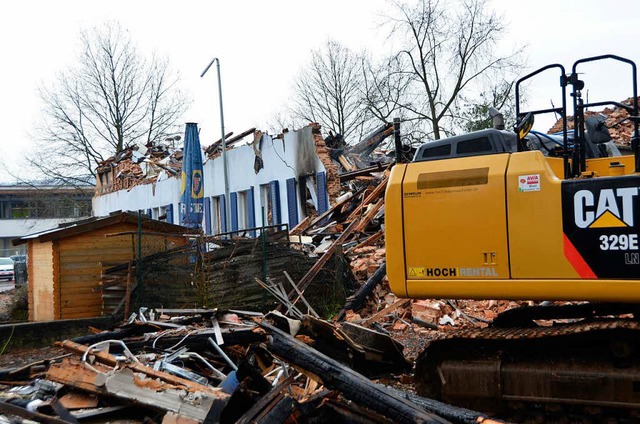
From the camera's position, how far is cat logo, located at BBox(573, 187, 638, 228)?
6.12 m

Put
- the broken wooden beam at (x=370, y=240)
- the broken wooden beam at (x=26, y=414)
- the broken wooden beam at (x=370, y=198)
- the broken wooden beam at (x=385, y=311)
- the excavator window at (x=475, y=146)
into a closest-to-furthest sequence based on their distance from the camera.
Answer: the broken wooden beam at (x=26, y=414), the excavator window at (x=475, y=146), the broken wooden beam at (x=385, y=311), the broken wooden beam at (x=370, y=240), the broken wooden beam at (x=370, y=198)

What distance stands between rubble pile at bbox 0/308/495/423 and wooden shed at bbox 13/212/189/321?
239 inches

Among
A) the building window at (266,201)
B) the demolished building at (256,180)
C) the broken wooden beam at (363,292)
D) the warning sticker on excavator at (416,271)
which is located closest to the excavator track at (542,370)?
the warning sticker on excavator at (416,271)

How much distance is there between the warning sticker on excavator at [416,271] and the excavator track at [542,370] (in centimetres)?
70

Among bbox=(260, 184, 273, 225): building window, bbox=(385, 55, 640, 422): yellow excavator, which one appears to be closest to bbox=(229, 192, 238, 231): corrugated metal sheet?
bbox=(260, 184, 273, 225): building window

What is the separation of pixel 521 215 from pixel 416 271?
1.14 metres

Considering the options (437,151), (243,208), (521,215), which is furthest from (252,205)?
(521,215)

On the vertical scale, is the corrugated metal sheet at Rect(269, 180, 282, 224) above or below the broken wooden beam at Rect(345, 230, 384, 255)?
above

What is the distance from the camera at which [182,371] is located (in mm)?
8391

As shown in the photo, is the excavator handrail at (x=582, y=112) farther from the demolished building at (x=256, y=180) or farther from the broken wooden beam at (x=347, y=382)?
the demolished building at (x=256, y=180)

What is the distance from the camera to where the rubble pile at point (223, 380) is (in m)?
6.61

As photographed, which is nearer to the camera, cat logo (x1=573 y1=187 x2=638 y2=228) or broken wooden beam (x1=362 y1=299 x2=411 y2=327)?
cat logo (x1=573 y1=187 x2=638 y2=228)

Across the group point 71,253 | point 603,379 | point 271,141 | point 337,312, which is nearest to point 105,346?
point 603,379

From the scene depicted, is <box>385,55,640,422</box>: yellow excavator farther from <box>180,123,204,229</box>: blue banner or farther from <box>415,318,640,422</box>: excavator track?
<box>180,123,204,229</box>: blue banner
